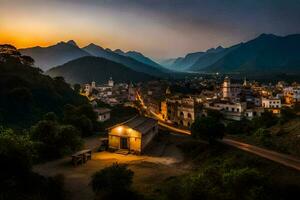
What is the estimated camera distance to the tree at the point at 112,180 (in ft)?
66.7

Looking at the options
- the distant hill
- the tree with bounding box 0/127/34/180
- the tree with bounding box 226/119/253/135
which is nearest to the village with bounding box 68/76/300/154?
the tree with bounding box 226/119/253/135

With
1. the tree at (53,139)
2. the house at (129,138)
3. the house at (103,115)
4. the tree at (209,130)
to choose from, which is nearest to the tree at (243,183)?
the tree at (209,130)

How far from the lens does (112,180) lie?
20.3 m

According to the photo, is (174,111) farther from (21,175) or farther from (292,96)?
(21,175)

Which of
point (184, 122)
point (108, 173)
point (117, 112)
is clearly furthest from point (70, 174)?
point (117, 112)

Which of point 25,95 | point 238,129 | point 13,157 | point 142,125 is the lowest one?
point 238,129

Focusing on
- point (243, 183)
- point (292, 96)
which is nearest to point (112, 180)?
point (243, 183)

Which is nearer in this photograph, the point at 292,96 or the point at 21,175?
the point at 21,175

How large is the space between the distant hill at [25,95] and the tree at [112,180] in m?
38.8

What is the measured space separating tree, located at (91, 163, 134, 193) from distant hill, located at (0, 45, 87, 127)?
3880 cm

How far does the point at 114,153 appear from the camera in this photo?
34750 mm

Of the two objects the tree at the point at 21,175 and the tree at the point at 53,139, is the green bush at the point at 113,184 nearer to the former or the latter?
the tree at the point at 21,175

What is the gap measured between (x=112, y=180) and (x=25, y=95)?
162 ft

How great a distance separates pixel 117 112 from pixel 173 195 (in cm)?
6396
